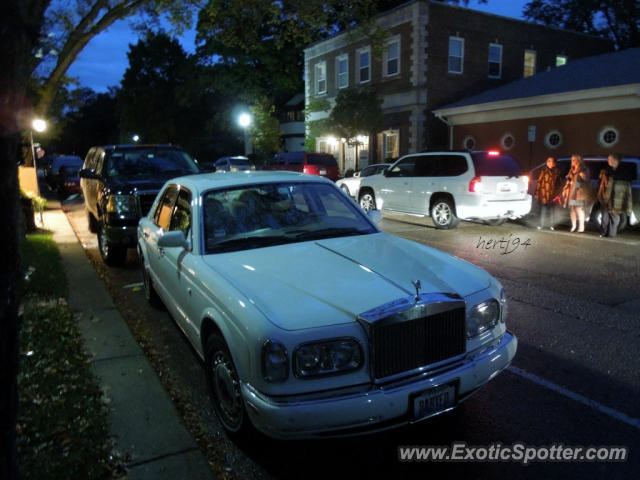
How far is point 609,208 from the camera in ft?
34.9

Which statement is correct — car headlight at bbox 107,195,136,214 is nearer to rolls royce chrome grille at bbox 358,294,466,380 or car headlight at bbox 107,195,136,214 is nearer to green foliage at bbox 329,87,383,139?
rolls royce chrome grille at bbox 358,294,466,380

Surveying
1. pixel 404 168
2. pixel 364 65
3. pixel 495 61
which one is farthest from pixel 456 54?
pixel 404 168

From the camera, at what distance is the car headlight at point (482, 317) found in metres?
3.21

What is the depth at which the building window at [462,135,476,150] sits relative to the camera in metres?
22.9

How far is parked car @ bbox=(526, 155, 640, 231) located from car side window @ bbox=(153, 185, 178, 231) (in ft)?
31.7

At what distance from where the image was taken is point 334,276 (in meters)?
3.29

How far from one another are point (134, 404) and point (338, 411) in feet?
6.13

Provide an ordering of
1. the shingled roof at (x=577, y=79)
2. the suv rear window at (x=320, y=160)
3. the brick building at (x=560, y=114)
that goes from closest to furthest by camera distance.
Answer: the brick building at (x=560, y=114)
the shingled roof at (x=577, y=79)
the suv rear window at (x=320, y=160)

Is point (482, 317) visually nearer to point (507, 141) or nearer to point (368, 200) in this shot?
point (368, 200)

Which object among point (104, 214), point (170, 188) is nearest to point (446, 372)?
point (170, 188)

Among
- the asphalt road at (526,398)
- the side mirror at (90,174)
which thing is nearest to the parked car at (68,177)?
the side mirror at (90,174)

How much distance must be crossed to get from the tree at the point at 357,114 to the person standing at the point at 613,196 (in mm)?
15651

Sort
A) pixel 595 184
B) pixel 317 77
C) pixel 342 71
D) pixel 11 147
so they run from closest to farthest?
pixel 11 147 → pixel 595 184 → pixel 342 71 → pixel 317 77

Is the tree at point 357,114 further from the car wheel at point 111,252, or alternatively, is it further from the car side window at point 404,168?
the car wheel at point 111,252
